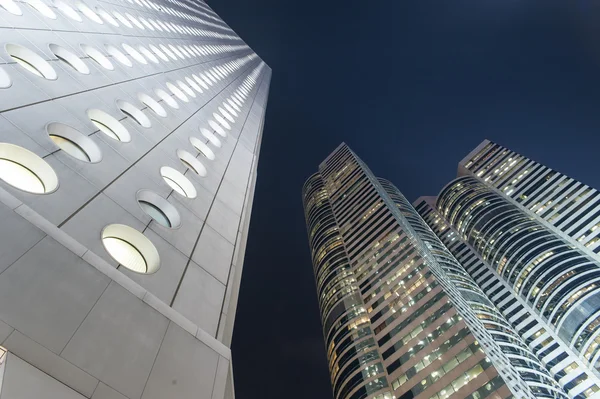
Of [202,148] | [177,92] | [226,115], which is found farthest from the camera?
[226,115]

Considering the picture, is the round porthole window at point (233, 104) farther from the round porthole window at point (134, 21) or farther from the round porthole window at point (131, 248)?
the round porthole window at point (131, 248)

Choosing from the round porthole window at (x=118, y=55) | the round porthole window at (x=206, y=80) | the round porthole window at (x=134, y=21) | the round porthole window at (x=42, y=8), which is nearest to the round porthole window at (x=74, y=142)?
the round porthole window at (x=42, y=8)

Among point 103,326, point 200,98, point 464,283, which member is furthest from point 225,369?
point 464,283

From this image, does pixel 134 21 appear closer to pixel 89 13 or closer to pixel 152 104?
pixel 89 13

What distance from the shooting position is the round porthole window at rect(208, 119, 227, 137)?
23.6m

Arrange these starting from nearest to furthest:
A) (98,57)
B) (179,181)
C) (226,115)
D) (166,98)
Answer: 1. (179,181)
2. (98,57)
3. (166,98)
4. (226,115)

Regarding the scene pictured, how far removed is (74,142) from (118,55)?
34.2 ft

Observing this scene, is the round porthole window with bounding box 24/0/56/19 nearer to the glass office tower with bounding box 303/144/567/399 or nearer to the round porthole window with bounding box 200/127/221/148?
the round porthole window with bounding box 200/127/221/148

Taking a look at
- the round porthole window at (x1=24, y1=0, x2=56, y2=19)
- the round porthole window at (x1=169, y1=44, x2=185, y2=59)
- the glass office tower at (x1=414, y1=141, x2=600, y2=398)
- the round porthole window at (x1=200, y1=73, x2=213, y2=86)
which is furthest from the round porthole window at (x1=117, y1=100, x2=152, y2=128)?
the glass office tower at (x1=414, y1=141, x2=600, y2=398)

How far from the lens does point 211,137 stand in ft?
71.1

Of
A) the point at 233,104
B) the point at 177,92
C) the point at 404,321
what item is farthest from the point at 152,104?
the point at 404,321

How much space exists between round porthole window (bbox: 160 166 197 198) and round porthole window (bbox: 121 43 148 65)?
10.9 m

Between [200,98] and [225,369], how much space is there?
68.4 ft

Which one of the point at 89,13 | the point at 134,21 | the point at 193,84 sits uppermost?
the point at 134,21
